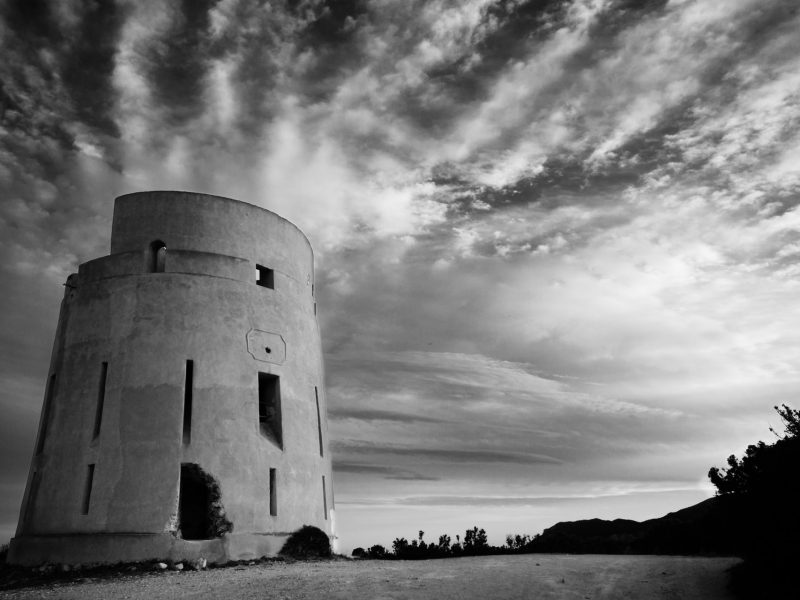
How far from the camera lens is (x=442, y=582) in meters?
12.3

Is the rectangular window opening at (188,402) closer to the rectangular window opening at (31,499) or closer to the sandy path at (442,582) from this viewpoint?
the sandy path at (442,582)

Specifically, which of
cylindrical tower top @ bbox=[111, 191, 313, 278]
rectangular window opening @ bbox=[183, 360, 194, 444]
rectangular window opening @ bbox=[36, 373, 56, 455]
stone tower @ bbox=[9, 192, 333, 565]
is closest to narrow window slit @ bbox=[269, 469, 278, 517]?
stone tower @ bbox=[9, 192, 333, 565]

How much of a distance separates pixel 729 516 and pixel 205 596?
32.5 feet

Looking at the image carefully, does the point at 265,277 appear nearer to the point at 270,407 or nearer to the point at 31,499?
the point at 270,407

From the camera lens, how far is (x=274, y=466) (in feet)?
61.2

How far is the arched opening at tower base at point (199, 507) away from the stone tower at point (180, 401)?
36mm

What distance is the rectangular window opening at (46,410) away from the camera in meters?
19.2

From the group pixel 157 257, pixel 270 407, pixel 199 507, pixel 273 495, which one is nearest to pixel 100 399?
pixel 199 507

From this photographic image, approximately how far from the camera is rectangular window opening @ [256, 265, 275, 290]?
829 inches

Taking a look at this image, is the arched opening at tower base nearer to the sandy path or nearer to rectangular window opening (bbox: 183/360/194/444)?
rectangular window opening (bbox: 183/360/194/444)

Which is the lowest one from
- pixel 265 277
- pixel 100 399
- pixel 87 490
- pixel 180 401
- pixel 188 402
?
pixel 87 490

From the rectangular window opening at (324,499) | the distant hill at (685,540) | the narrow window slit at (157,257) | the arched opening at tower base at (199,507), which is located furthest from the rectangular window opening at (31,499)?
the distant hill at (685,540)

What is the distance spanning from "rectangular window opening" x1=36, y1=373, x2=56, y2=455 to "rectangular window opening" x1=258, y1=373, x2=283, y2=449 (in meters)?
5.92

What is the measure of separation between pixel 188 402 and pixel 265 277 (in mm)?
4833
